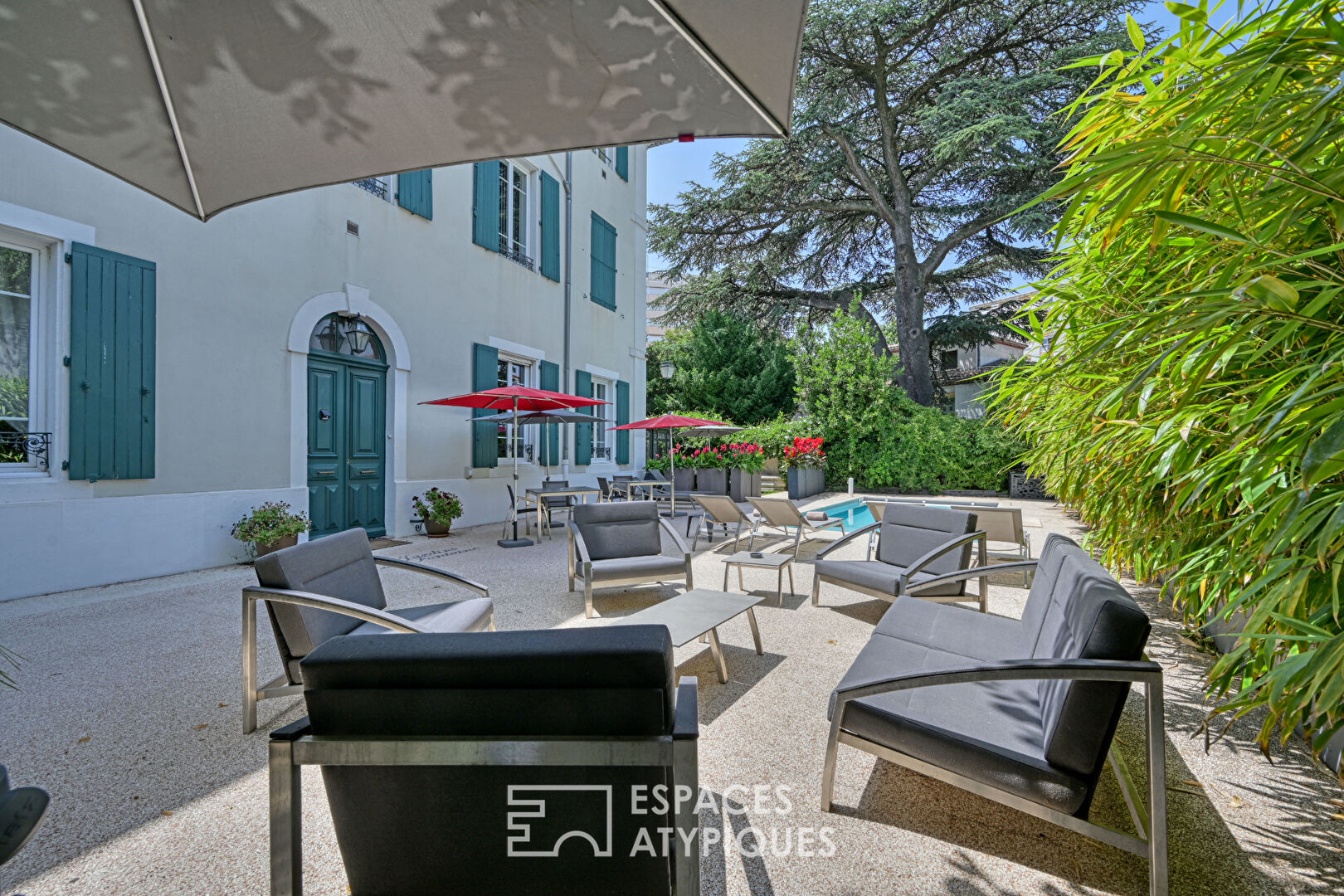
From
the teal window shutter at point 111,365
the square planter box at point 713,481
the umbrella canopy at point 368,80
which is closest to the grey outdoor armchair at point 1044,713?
the umbrella canopy at point 368,80

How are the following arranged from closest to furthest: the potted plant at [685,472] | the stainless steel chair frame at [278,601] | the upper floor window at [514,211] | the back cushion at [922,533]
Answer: the stainless steel chair frame at [278,601] < the back cushion at [922,533] < the upper floor window at [514,211] < the potted plant at [685,472]

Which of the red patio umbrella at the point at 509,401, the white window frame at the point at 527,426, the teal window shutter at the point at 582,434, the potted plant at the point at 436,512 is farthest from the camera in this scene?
the teal window shutter at the point at 582,434

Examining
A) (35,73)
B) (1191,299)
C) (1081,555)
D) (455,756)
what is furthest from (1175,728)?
(35,73)

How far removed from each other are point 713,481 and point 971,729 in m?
10.4

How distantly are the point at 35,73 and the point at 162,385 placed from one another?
416 centimetres

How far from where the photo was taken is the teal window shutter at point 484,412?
28.7ft

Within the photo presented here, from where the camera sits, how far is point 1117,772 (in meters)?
1.90

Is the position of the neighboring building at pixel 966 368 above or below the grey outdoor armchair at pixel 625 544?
above

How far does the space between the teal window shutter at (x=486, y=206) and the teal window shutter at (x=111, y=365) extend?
4.37 metres

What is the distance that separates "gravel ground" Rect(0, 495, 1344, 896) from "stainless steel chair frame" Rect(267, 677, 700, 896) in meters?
0.64

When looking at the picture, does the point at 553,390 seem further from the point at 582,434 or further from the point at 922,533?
the point at 922,533

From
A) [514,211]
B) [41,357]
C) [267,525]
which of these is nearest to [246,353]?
[41,357]

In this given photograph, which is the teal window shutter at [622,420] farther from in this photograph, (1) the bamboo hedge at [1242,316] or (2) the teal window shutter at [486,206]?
(1) the bamboo hedge at [1242,316]

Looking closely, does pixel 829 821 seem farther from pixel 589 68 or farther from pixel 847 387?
pixel 847 387
